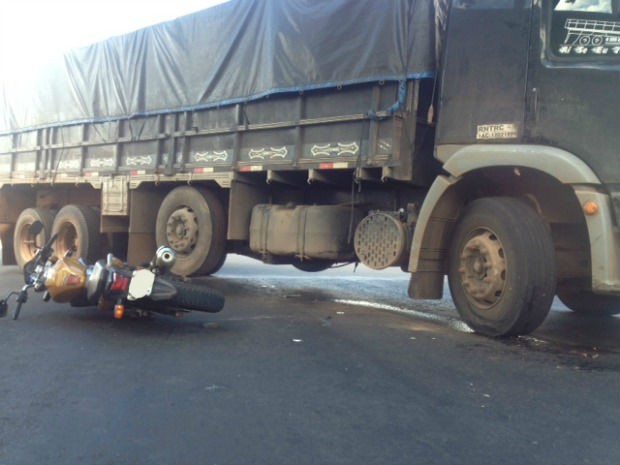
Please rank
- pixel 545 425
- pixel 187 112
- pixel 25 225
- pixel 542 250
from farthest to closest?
pixel 25 225 < pixel 187 112 < pixel 542 250 < pixel 545 425

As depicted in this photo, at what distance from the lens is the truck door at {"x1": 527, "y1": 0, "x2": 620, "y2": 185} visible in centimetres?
445

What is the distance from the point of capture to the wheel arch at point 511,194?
14.5 feet

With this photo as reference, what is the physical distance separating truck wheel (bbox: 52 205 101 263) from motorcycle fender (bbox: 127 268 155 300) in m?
4.67

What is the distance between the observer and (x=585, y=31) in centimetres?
466

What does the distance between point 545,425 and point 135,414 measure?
2.11 metres

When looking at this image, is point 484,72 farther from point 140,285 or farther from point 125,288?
point 125,288

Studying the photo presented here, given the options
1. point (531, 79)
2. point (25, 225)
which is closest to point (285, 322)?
point (531, 79)

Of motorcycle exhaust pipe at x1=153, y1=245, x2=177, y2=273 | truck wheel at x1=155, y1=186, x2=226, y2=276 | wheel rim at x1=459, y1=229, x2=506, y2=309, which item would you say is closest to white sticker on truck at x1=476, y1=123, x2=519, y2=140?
wheel rim at x1=459, y1=229, x2=506, y2=309

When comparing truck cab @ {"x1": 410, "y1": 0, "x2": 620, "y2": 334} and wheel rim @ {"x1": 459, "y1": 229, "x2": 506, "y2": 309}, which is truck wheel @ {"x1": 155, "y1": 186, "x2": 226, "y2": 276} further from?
wheel rim @ {"x1": 459, "y1": 229, "x2": 506, "y2": 309}

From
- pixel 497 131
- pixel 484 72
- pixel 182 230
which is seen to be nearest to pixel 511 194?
pixel 497 131

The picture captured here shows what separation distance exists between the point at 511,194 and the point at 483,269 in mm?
764

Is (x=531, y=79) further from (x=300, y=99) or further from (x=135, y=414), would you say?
(x=135, y=414)

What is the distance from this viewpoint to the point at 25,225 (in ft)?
35.4

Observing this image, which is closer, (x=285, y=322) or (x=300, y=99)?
(x=285, y=322)
